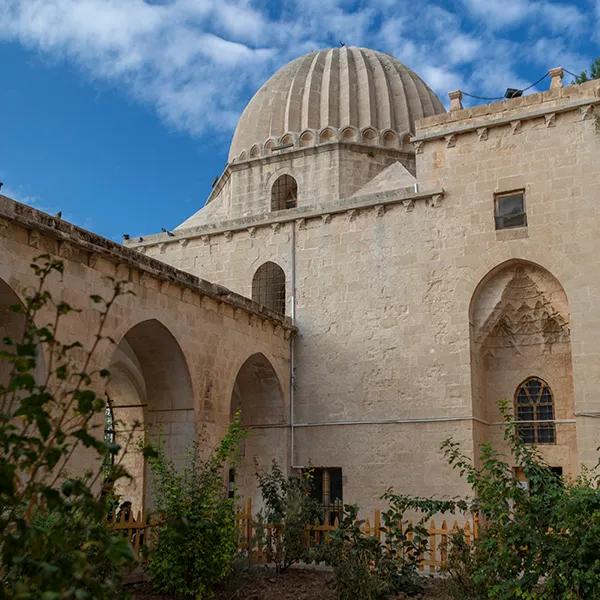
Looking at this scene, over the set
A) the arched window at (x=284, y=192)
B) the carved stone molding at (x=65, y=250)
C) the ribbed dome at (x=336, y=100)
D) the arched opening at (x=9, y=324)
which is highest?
the ribbed dome at (x=336, y=100)

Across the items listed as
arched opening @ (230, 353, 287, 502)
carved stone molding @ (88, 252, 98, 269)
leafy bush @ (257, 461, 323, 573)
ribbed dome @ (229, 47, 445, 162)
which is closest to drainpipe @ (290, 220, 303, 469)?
arched opening @ (230, 353, 287, 502)

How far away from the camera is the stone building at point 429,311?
41.0 ft

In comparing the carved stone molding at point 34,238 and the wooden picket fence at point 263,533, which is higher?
the carved stone molding at point 34,238

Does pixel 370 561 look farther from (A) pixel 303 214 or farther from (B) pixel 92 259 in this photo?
(A) pixel 303 214

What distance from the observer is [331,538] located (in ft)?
26.7

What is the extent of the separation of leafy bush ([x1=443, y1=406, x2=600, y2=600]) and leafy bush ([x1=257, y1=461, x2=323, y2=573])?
10.5 ft

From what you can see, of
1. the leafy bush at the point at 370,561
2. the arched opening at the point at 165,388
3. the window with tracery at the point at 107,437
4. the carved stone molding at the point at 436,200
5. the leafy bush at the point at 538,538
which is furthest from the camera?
the carved stone molding at the point at 436,200

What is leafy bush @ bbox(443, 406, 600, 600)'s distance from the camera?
18.7 ft

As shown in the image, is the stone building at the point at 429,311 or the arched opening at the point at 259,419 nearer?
the stone building at the point at 429,311

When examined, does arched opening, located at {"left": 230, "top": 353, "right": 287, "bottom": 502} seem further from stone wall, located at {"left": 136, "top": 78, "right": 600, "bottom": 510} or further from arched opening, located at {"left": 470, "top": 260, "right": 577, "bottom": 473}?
arched opening, located at {"left": 470, "top": 260, "right": 577, "bottom": 473}

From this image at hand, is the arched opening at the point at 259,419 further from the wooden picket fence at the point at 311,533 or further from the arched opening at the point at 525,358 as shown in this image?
the arched opening at the point at 525,358

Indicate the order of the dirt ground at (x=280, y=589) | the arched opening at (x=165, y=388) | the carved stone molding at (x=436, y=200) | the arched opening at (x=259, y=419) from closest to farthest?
1. the dirt ground at (x=280, y=589)
2. the arched opening at (x=165, y=388)
3. the carved stone molding at (x=436, y=200)
4. the arched opening at (x=259, y=419)

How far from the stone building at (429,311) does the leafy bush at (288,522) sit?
2.25 m

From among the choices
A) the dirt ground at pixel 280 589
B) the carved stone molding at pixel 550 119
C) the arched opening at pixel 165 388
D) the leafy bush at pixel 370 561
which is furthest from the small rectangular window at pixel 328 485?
the carved stone molding at pixel 550 119
